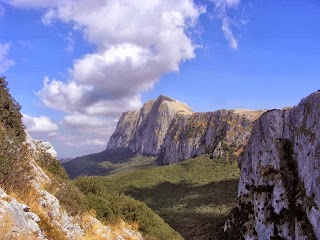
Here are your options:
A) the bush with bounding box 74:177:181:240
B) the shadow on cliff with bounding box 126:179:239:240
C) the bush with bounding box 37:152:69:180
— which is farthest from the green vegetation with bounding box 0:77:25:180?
the shadow on cliff with bounding box 126:179:239:240

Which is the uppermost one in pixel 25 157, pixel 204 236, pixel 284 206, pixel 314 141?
pixel 314 141

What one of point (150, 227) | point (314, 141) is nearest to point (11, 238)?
point (150, 227)

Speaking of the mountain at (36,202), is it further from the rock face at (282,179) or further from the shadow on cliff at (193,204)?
the shadow on cliff at (193,204)

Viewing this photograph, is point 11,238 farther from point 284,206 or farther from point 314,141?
point 284,206

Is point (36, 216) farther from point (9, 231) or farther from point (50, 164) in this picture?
point (50, 164)

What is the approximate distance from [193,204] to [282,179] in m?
60.7

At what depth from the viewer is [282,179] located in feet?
327

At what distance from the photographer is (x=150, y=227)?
30750 mm

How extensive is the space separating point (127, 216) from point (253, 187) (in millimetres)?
92734

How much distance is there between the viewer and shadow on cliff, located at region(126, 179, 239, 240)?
118 m

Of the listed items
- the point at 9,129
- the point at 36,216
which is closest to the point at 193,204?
the point at 9,129

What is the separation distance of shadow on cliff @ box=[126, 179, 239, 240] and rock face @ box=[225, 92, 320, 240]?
1125 cm

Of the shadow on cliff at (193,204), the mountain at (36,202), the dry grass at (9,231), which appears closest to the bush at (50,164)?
the mountain at (36,202)

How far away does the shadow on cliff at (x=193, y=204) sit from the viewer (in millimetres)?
117994
